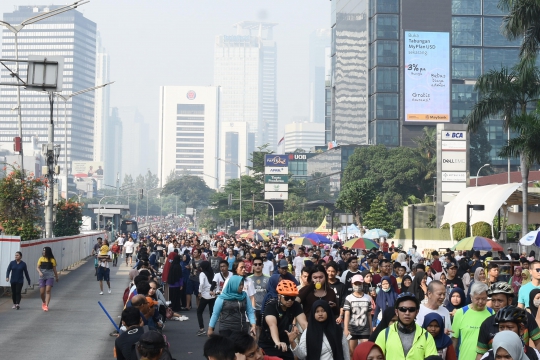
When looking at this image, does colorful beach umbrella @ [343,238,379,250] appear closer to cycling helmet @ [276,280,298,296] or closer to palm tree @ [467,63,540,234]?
palm tree @ [467,63,540,234]

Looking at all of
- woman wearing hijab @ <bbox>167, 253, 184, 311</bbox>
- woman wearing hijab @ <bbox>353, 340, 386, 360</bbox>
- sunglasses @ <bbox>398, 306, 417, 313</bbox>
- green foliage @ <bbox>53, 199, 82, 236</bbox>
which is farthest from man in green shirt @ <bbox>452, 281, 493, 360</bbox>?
green foliage @ <bbox>53, 199, 82, 236</bbox>

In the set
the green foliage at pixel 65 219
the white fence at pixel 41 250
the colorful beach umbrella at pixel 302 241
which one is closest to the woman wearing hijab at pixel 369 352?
the white fence at pixel 41 250

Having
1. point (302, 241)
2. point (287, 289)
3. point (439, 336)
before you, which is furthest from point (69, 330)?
point (302, 241)

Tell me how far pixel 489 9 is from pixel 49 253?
117257 millimetres

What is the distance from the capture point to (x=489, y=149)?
123 metres

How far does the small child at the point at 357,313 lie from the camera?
12.2m

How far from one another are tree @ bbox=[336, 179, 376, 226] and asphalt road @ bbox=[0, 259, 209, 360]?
191 feet

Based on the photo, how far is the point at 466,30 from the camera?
131m

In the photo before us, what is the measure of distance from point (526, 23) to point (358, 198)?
4685 centimetres

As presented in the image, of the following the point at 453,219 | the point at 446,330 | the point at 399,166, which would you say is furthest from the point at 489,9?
the point at 446,330

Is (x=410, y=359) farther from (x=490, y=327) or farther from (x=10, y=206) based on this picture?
(x=10, y=206)

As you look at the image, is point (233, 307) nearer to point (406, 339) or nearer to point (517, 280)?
point (406, 339)

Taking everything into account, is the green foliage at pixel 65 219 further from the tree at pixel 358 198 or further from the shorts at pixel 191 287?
the shorts at pixel 191 287

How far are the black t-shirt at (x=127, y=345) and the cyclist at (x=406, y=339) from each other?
2.13m
